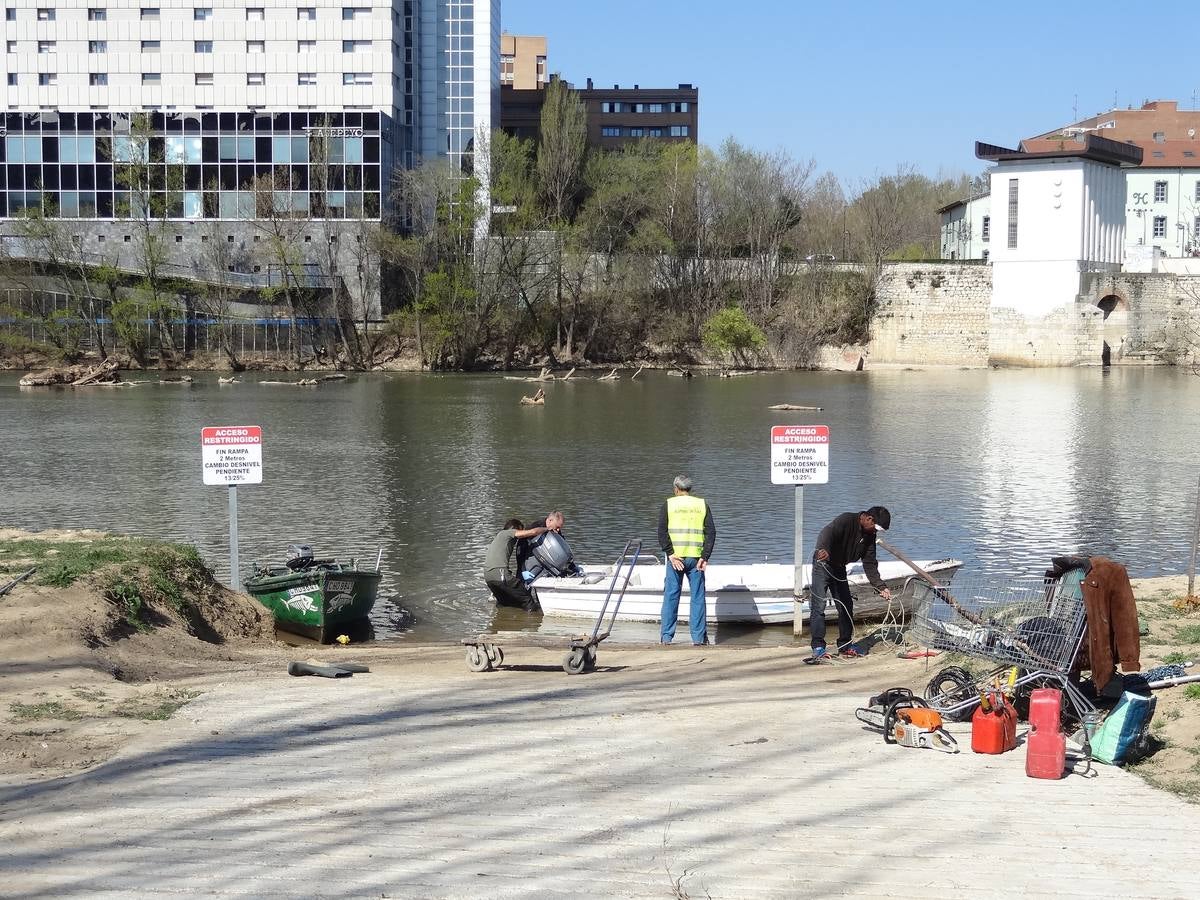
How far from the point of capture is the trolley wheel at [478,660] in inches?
455

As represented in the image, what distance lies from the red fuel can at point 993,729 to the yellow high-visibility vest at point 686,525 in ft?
19.1

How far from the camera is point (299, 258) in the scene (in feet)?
274

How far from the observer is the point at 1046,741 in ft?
26.4

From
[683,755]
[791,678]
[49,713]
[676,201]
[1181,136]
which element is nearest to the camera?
[683,755]

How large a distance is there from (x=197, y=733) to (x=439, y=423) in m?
36.9

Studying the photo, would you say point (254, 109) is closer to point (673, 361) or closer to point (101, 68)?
point (101, 68)

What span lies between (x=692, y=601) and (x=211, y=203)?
256ft

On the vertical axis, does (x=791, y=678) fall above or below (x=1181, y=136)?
below

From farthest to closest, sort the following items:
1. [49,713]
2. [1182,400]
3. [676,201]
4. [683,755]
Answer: [676,201]
[1182,400]
[49,713]
[683,755]

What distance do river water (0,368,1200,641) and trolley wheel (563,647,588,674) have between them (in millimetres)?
4827

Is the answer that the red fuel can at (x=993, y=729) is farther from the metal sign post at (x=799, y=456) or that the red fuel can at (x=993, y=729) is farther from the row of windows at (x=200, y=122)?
the row of windows at (x=200, y=122)

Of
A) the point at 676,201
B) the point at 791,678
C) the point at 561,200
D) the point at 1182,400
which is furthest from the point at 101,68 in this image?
the point at 791,678

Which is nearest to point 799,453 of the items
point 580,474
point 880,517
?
point 880,517

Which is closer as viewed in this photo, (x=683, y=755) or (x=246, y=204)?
(x=683, y=755)
